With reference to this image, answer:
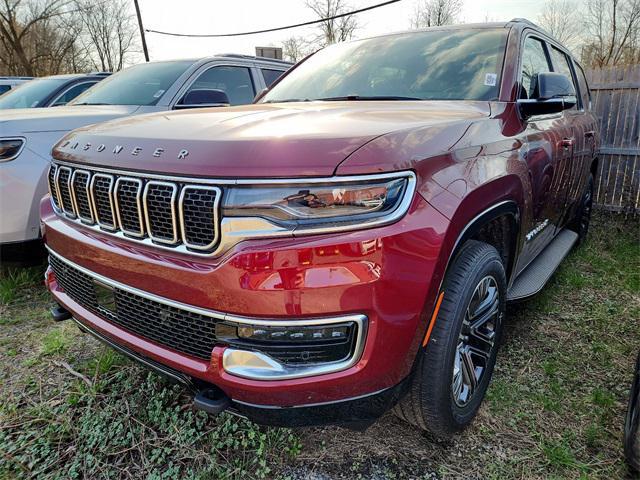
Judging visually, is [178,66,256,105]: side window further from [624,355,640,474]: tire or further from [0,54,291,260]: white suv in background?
[624,355,640,474]: tire

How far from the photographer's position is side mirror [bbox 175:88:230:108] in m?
4.02

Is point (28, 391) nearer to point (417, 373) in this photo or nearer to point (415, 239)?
point (417, 373)

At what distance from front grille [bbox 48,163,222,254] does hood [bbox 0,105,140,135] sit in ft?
5.68

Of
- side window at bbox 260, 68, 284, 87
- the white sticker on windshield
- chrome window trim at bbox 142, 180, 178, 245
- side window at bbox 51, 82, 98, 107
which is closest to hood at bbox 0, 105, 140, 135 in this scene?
side window at bbox 260, 68, 284, 87

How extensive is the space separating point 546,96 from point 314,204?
164cm

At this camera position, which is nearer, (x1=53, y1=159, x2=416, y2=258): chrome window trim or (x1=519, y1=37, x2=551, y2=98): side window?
(x1=53, y1=159, x2=416, y2=258): chrome window trim

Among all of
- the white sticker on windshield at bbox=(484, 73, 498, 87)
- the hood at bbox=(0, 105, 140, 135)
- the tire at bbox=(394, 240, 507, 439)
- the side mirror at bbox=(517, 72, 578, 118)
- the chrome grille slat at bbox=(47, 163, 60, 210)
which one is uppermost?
the white sticker on windshield at bbox=(484, 73, 498, 87)

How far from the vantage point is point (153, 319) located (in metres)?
1.70

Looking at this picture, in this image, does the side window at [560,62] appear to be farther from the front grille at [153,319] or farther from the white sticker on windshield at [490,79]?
the front grille at [153,319]

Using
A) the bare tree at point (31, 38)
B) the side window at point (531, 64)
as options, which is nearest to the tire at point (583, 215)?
the side window at point (531, 64)

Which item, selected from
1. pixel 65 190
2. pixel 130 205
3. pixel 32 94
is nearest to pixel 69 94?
pixel 32 94

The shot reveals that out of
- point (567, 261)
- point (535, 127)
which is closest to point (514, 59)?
point (535, 127)

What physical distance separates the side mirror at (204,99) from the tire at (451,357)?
2807mm

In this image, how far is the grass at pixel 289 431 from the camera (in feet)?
6.23
